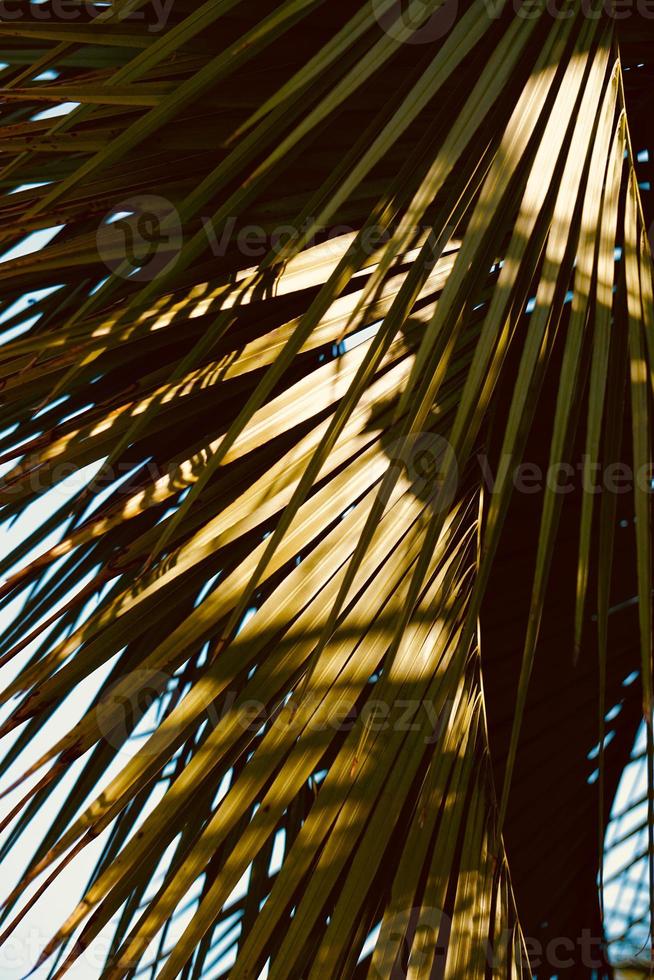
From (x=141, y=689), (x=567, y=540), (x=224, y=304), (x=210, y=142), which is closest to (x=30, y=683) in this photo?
(x=141, y=689)

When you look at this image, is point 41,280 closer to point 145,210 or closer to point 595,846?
point 145,210

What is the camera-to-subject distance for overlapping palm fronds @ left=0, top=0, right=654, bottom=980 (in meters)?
0.53

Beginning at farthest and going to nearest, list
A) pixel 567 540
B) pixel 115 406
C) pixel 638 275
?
pixel 567 540
pixel 115 406
pixel 638 275

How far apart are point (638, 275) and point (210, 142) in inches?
13.2

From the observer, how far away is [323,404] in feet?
2.22

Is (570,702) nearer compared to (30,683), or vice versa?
(30,683)

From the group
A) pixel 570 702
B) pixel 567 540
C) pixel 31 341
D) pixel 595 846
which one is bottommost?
pixel 595 846

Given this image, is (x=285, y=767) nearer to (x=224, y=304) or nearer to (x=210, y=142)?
(x=224, y=304)

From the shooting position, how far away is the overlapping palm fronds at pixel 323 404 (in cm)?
53

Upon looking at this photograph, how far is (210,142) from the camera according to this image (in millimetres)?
670

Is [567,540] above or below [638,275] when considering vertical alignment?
below

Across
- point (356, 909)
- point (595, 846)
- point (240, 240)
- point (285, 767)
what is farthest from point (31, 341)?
point (595, 846)

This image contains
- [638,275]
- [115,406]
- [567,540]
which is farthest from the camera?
[567,540]

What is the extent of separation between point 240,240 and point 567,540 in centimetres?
72
